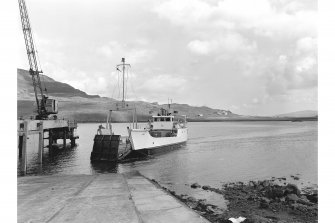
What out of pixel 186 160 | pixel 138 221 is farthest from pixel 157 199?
pixel 186 160

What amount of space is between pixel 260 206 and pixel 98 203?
8654 mm

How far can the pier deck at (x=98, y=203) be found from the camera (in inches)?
423

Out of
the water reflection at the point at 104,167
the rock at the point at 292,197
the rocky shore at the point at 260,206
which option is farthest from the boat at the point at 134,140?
the rock at the point at 292,197

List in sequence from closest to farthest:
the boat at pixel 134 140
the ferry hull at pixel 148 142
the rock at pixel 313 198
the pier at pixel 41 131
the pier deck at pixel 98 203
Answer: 1. the pier deck at pixel 98 203
2. the rock at pixel 313 198
3. the pier at pixel 41 131
4. the boat at pixel 134 140
5. the ferry hull at pixel 148 142

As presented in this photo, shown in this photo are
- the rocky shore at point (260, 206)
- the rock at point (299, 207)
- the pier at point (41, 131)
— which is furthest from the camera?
the pier at point (41, 131)

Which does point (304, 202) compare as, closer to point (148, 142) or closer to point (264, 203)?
point (264, 203)

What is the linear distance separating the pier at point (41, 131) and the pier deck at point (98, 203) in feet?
24.8

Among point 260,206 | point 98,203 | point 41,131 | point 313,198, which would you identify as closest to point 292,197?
point 313,198

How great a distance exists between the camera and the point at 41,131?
1118 inches

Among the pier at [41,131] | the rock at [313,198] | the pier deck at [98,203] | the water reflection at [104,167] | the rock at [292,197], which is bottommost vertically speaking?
the water reflection at [104,167]

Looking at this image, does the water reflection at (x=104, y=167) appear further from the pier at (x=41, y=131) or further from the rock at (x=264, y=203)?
the rock at (x=264, y=203)
